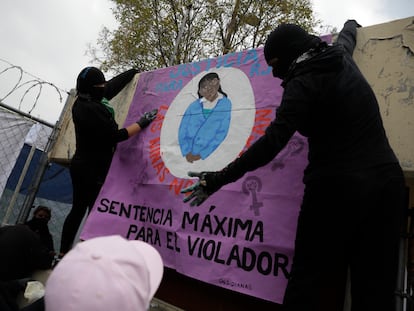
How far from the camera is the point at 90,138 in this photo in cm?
295

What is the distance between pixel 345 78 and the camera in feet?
4.89

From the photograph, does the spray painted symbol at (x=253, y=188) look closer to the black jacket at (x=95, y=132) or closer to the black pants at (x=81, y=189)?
the black jacket at (x=95, y=132)

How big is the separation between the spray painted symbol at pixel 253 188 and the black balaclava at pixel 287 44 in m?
0.67

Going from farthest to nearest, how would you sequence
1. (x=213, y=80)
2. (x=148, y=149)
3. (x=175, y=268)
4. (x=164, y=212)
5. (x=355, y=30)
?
(x=148, y=149)
(x=213, y=80)
(x=164, y=212)
(x=175, y=268)
(x=355, y=30)

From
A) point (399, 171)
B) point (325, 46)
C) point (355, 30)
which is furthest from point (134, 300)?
point (355, 30)

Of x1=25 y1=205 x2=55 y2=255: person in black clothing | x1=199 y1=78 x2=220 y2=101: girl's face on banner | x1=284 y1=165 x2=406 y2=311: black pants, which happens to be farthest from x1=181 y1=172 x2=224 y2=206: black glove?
x1=25 y1=205 x2=55 y2=255: person in black clothing

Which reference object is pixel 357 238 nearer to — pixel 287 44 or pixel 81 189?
pixel 287 44

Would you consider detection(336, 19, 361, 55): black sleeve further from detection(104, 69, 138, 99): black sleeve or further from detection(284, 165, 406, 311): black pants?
detection(104, 69, 138, 99): black sleeve

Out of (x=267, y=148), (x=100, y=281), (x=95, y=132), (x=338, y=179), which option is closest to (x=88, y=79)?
(x=95, y=132)

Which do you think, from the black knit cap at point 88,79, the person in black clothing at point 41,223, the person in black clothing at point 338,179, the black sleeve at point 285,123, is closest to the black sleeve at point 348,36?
the person in black clothing at point 338,179

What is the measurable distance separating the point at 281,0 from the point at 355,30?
39.6 feet

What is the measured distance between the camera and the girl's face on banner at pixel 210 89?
8.54 feet

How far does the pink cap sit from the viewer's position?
803mm

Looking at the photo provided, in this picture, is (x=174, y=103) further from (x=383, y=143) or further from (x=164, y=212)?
(x=383, y=143)
